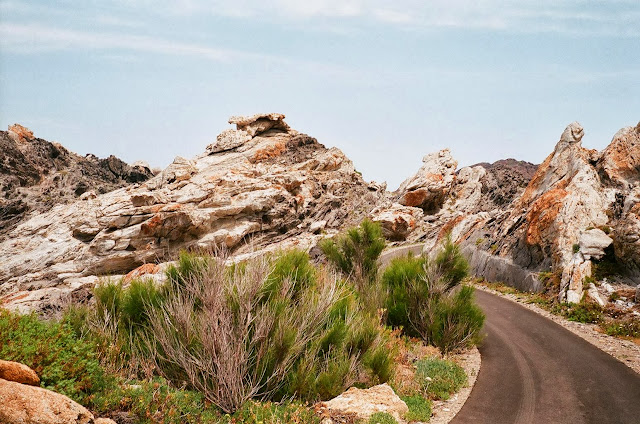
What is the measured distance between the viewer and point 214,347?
839 centimetres

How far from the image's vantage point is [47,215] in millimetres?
46562

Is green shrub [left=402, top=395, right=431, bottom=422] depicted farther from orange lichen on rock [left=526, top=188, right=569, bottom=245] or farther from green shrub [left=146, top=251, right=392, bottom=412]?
orange lichen on rock [left=526, top=188, right=569, bottom=245]

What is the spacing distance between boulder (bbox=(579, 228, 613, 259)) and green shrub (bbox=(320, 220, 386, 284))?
34.5 ft

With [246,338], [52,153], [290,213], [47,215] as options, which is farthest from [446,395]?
[52,153]

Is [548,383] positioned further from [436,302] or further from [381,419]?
[381,419]

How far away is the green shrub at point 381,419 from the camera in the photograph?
28.2 feet

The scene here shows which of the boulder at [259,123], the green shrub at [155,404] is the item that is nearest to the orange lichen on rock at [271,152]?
the boulder at [259,123]

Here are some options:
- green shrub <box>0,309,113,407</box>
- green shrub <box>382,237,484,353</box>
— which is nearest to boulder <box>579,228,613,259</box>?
green shrub <box>382,237,484,353</box>

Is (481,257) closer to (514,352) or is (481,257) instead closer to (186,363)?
(514,352)

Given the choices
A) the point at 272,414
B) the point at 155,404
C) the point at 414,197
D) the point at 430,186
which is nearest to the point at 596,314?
the point at 272,414

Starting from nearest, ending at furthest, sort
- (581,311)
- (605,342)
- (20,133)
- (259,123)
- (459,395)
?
(459,395)
(605,342)
(581,311)
(20,133)
(259,123)

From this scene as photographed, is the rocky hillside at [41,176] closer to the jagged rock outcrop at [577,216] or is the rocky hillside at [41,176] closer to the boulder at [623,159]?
the jagged rock outcrop at [577,216]

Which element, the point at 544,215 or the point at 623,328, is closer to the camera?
the point at 623,328

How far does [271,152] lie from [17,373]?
54.0 meters
